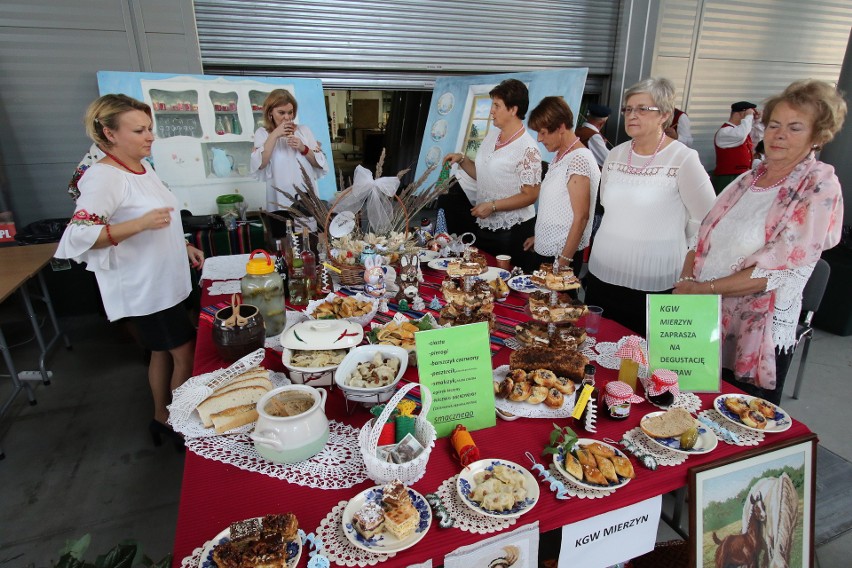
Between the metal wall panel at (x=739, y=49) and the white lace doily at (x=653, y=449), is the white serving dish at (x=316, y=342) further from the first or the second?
the metal wall panel at (x=739, y=49)

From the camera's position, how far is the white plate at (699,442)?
112 centimetres

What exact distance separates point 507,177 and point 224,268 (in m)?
1.68

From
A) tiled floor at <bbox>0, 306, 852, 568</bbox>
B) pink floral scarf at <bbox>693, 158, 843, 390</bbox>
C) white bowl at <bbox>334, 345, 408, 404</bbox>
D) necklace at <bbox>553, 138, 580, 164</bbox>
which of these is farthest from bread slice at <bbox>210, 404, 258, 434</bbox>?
necklace at <bbox>553, 138, 580, 164</bbox>

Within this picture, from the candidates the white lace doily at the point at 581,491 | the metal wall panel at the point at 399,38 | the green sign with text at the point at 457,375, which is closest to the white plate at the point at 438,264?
the green sign with text at the point at 457,375

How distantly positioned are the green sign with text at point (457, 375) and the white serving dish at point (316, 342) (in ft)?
1.07

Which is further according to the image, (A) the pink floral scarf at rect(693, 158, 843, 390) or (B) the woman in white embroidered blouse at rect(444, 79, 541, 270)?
(B) the woman in white embroidered blouse at rect(444, 79, 541, 270)

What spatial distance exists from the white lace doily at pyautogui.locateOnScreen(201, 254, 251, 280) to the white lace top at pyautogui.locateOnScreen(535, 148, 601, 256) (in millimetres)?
1622

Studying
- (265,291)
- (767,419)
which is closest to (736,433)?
(767,419)

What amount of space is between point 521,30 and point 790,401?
14.4 feet

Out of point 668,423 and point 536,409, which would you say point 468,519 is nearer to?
point 536,409

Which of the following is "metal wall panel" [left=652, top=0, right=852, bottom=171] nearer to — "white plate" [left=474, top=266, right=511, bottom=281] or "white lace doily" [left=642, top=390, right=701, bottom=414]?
"white plate" [left=474, top=266, right=511, bottom=281]

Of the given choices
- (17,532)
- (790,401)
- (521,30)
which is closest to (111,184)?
(17,532)

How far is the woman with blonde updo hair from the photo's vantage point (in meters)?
1.85

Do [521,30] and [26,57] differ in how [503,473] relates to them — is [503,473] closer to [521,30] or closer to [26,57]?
[26,57]
